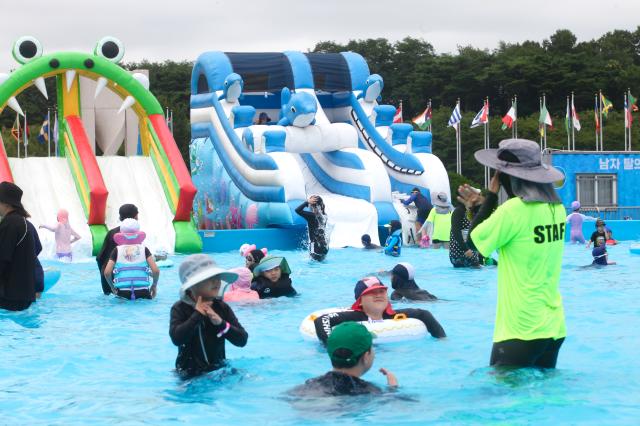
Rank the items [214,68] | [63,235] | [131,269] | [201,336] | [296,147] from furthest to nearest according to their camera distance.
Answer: [214,68]
[296,147]
[63,235]
[131,269]
[201,336]

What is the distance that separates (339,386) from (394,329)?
257 centimetres

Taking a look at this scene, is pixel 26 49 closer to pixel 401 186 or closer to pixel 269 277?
pixel 401 186

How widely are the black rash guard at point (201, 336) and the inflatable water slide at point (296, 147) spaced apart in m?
13.3

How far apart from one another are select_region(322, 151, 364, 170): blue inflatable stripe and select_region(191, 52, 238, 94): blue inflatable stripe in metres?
2.87

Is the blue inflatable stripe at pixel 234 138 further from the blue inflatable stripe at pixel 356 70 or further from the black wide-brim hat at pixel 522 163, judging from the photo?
the black wide-brim hat at pixel 522 163

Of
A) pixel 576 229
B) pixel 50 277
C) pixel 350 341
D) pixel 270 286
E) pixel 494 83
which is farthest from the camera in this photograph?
pixel 494 83

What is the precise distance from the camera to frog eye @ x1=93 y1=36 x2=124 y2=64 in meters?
19.6

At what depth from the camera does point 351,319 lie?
8.19 m

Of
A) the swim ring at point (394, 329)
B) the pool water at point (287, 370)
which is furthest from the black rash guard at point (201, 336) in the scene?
the swim ring at point (394, 329)

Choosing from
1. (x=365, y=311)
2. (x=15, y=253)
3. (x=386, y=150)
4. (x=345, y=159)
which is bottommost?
(x=365, y=311)

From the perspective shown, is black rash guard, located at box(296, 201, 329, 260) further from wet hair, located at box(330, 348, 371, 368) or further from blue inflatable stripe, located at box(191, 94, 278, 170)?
wet hair, located at box(330, 348, 371, 368)

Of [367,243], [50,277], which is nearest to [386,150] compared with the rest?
[367,243]

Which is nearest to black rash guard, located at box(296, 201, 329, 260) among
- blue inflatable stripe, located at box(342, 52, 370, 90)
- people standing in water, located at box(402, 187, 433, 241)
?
people standing in water, located at box(402, 187, 433, 241)

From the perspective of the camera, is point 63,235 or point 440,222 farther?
Result: point 440,222
